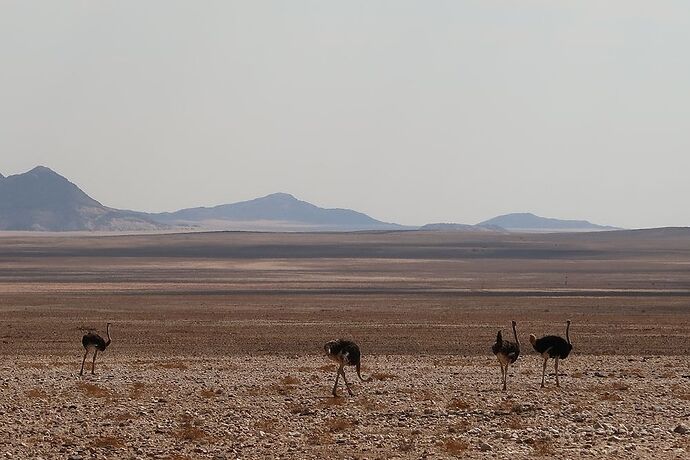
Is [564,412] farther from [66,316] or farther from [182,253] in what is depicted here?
[182,253]

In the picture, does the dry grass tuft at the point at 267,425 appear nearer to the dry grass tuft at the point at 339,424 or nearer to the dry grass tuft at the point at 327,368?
the dry grass tuft at the point at 339,424

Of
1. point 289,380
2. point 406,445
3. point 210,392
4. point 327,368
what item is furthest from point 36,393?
point 406,445

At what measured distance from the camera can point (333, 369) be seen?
26.7 m

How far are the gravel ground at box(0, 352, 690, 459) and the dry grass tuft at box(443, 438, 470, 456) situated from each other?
0.13 feet

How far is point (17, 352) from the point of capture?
3344 cm

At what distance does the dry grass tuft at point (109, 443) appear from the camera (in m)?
16.1

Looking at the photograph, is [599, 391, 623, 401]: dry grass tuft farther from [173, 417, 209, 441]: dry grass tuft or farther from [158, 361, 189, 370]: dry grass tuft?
[158, 361, 189, 370]: dry grass tuft

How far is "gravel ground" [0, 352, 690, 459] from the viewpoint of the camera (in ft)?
52.3

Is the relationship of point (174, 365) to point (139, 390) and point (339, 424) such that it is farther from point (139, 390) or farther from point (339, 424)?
point (339, 424)

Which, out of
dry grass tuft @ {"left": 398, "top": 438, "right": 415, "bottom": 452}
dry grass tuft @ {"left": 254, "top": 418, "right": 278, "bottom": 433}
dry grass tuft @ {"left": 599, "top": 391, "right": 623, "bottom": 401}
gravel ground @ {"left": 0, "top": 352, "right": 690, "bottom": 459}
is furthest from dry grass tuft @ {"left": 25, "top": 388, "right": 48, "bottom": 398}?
dry grass tuft @ {"left": 599, "top": 391, "right": 623, "bottom": 401}

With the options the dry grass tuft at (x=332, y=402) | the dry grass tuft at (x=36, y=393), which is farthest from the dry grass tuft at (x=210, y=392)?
→ the dry grass tuft at (x=36, y=393)

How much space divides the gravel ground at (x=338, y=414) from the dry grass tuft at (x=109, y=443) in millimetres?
33

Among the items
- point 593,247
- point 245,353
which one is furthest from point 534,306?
point 593,247

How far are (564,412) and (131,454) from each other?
A: 7.08m
